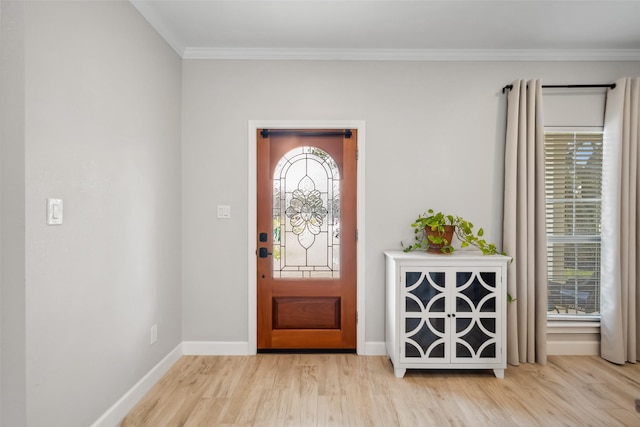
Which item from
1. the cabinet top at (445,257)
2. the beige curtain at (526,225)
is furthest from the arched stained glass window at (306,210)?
the beige curtain at (526,225)

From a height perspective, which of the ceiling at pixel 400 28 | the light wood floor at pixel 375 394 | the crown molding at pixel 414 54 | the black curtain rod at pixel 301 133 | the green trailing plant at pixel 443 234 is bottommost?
the light wood floor at pixel 375 394

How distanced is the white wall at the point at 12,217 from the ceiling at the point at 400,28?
113cm

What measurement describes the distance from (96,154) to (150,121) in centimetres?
74

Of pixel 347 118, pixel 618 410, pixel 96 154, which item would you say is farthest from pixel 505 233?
pixel 96 154

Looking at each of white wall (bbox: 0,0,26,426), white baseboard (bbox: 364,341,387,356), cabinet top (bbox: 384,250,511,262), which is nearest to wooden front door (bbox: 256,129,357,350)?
white baseboard (bbox: 364,341,387,356)

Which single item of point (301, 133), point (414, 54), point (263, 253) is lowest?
point (263, 253)

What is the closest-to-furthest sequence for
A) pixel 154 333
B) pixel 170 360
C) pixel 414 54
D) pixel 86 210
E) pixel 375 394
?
1. pixel 86 210
2. pixel 375 394
3. pixel 154 333
4. pixel 170 360
5. pixel 414 54

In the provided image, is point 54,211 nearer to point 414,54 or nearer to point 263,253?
point 263,253

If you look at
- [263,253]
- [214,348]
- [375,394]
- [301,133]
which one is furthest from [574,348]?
[214,348]

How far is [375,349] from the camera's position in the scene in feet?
10.8

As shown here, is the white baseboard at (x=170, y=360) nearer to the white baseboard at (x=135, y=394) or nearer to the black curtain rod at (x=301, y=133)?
the white baseboard at (x=135, y=394)

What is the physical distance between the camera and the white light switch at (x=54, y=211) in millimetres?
1682

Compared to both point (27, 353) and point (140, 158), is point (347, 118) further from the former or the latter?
point (27, 353)

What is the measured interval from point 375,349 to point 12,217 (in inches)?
108
